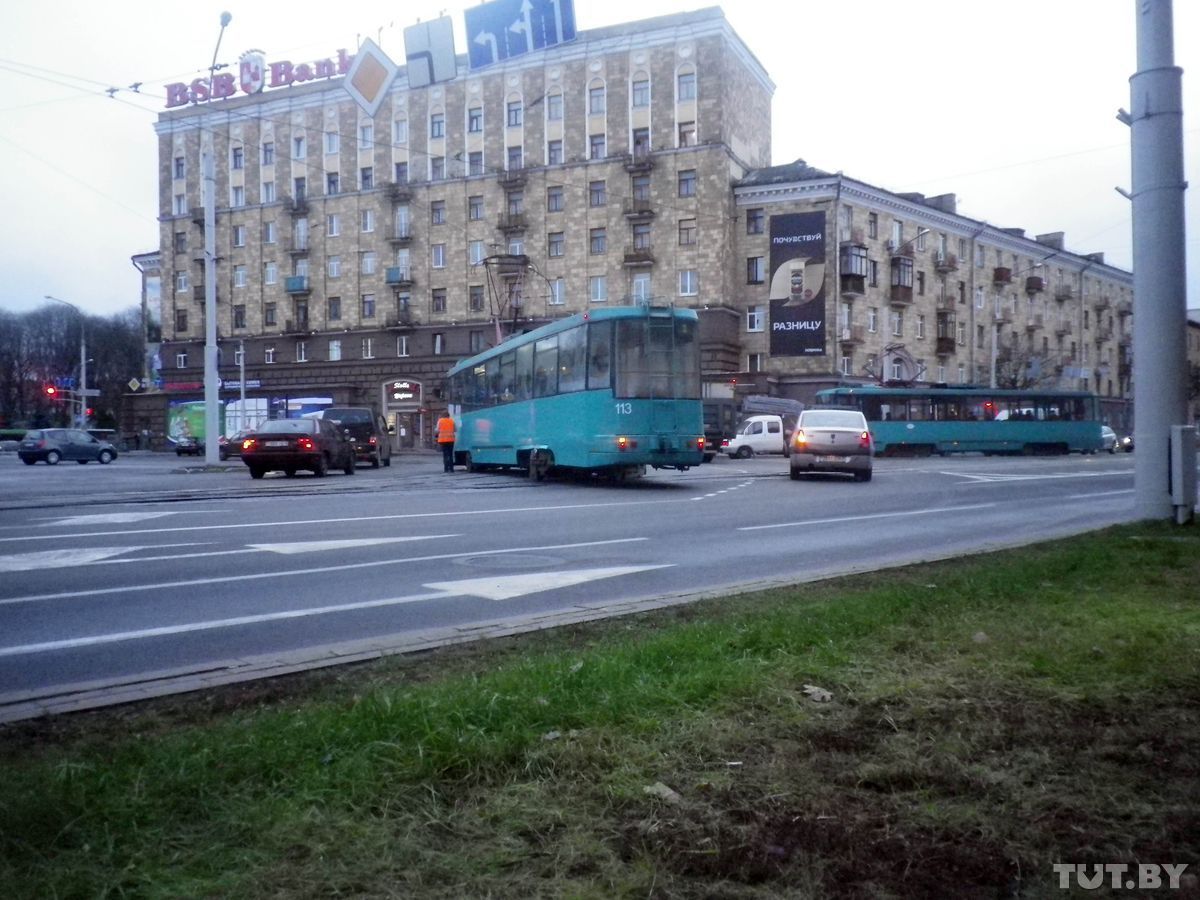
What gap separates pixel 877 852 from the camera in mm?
2982

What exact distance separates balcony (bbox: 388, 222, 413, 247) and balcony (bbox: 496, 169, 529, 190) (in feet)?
22.3

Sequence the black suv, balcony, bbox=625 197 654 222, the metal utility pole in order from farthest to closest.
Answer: balcony, bbox=625 197 654 222
the black suv
the metal utility pole

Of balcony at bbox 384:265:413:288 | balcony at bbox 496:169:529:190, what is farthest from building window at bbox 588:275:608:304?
balcony at bbox 384:265:413:288

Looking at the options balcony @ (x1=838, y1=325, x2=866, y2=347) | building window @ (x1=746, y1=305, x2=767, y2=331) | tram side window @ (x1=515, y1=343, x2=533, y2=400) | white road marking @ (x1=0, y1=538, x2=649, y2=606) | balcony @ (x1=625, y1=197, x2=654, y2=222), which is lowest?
white road marking @ (x1=0, y1=538, x2=649, y2=606)

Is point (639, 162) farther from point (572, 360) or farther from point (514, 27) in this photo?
point (514, 27)

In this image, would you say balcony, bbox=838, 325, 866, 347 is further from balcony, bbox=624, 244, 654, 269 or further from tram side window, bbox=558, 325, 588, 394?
tram side window, bbox=558, 325, 588, 394

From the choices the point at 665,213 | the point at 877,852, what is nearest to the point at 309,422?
the point at 877,852

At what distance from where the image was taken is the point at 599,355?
21.3 meters

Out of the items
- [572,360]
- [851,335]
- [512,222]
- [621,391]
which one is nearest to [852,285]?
[851,335]

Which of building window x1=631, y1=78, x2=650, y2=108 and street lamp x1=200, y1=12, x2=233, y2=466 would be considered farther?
building window x1=631, y1=78, x2=650, y2=108

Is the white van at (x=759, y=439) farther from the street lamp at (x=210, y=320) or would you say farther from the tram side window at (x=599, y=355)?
the tram side window at (x=599, y=355)

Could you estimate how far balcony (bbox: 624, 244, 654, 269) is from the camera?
181ft

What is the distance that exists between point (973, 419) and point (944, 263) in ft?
56.0

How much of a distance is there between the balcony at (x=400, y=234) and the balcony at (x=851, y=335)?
25695 mm
